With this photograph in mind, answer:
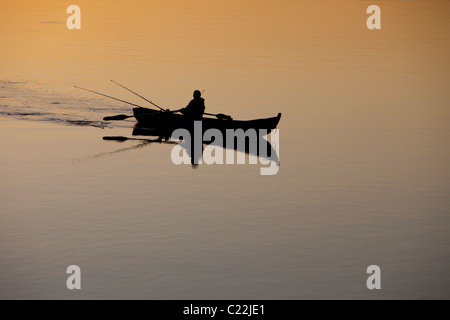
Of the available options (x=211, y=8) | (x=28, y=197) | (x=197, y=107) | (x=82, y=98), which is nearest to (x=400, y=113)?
(x=197, y=107)

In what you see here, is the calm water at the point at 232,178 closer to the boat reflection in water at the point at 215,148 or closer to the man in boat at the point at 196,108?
the boat reflection in water at the point at 215,148

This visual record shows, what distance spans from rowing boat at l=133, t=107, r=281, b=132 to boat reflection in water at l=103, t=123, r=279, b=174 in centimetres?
19

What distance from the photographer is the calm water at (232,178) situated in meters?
11.0

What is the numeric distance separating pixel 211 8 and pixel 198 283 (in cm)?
3698

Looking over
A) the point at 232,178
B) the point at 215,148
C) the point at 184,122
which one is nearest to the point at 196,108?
the point at 184,122

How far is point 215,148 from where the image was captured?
1889 centimetres

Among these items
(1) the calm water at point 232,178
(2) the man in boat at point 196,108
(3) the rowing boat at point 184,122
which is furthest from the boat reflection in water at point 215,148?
(2) the man in boat at point 196,108

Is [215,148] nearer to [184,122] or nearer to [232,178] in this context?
[184,122]

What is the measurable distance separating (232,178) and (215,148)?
296 cm

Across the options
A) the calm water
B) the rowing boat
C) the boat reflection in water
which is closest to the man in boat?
the rowing boat

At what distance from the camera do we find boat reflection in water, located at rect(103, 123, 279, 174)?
17594 millimetres

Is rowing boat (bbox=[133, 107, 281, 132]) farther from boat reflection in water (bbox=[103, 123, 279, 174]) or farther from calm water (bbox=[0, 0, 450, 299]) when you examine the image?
calm water (bbox=[0, 0, 450, 299])

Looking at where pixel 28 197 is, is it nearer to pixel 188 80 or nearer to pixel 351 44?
pixel 188 80

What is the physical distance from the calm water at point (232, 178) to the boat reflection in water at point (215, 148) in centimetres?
37
